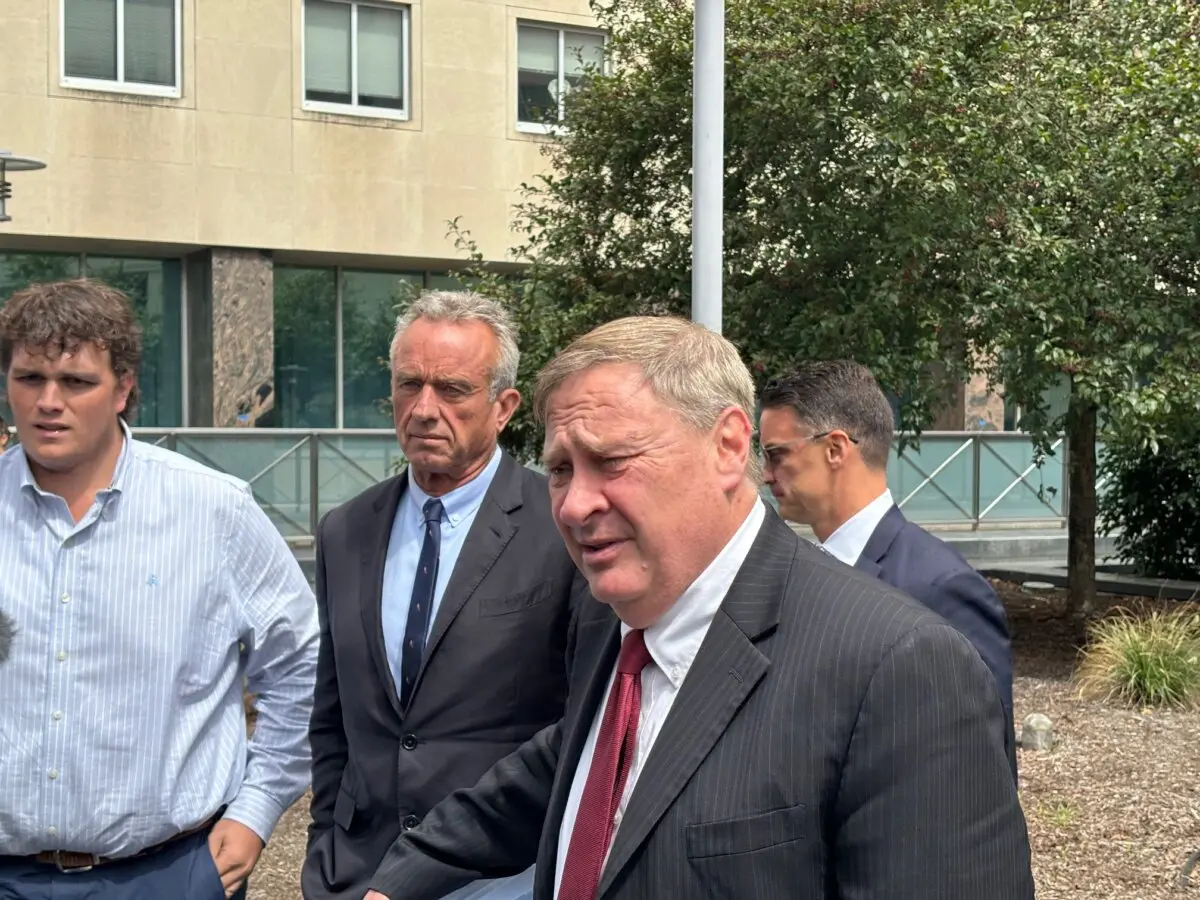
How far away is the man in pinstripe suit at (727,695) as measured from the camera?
188 cm

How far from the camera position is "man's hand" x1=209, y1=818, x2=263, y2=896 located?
11.3 feet

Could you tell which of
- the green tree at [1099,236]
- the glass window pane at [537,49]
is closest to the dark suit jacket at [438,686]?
the green tree at [1099,236]

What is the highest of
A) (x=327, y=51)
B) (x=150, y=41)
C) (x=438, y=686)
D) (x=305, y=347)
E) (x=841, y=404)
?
(x=327, y=51)

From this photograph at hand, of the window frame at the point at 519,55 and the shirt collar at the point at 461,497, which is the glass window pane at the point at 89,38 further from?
the shirt collar at the point at 461,497

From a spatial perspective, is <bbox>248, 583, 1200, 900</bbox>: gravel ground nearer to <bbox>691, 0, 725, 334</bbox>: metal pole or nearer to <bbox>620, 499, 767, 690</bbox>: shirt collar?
<bbox>691, 0, 725, 334</bbox>: metal pole

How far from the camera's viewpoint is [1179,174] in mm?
10961

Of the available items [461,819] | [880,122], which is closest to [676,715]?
[461,819]

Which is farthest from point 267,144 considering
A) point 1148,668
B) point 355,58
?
point 1148,668

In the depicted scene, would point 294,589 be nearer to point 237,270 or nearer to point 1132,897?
point 1132,897

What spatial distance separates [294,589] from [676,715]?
1808 mm

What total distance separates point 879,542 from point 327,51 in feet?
63.9

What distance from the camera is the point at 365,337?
923 inches

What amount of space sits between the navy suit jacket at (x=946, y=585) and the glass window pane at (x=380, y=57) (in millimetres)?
19342

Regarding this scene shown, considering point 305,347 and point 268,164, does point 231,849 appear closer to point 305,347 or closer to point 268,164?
point 268,164
